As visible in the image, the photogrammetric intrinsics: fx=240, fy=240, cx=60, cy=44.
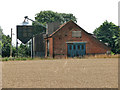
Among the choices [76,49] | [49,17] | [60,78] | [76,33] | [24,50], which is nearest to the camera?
[60,78]

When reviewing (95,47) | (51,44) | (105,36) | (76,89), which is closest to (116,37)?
(105,36)

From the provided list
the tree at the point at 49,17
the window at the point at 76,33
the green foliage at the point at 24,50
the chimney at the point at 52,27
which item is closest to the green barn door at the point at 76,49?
the window at the point at 76,33

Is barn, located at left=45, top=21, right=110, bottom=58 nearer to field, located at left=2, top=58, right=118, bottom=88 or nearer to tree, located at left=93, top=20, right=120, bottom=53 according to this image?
tree, located at left=93, top=20, right=120, bottom=53

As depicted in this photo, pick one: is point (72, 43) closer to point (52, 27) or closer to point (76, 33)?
point (76, 33)

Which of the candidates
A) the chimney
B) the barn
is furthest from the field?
the chimney

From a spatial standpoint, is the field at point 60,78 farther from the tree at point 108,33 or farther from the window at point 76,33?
the tree at point 108,33

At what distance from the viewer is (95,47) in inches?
1778

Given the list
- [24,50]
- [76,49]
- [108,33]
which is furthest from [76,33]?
[24,50]

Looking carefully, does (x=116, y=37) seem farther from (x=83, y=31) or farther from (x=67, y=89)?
(x=67, y=89)

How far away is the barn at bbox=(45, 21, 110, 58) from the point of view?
44344mm

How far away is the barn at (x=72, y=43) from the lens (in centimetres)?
4434

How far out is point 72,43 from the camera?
44438 mm

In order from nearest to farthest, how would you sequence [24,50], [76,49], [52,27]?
[76,49], [52,27], [24,50]

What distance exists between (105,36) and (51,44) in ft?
93.9
